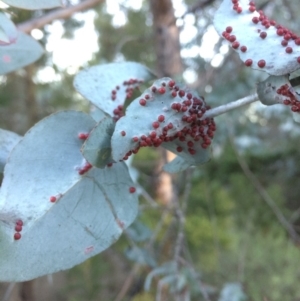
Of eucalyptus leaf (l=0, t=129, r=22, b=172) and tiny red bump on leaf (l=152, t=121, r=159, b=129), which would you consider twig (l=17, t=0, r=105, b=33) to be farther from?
tiny red bump on leaf (l=152, t=121, r=159, b=129)

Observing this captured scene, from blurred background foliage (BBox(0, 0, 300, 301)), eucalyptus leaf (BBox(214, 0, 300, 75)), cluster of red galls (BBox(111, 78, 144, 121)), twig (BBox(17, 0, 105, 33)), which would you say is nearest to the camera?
eucalyptus leaf (BBox(214, 0, 300, 75))

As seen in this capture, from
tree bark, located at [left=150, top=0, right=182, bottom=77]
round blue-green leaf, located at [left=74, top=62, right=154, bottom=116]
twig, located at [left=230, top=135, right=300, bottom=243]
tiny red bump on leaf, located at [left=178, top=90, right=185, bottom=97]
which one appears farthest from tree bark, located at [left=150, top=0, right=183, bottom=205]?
tiny red bump on leaf, located at [left=178, top=90, right=185, bottom=97]

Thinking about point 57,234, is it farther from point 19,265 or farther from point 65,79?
point 65,79

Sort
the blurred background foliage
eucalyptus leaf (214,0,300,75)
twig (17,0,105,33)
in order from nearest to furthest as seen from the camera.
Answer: eucalyptus leaf (214,0,300,75)
twig (17,0,105,33)
the blurred background foliage

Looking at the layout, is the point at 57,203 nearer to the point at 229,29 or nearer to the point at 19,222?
the point at 19,222

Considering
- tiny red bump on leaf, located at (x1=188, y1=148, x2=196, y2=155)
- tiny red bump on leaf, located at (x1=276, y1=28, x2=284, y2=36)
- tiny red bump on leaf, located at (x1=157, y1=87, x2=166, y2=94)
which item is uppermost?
tiny red bump on leaf, located at (x1=276, y1=28, x2=284, y2=36)

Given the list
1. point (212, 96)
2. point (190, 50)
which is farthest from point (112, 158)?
point (190, 50)
